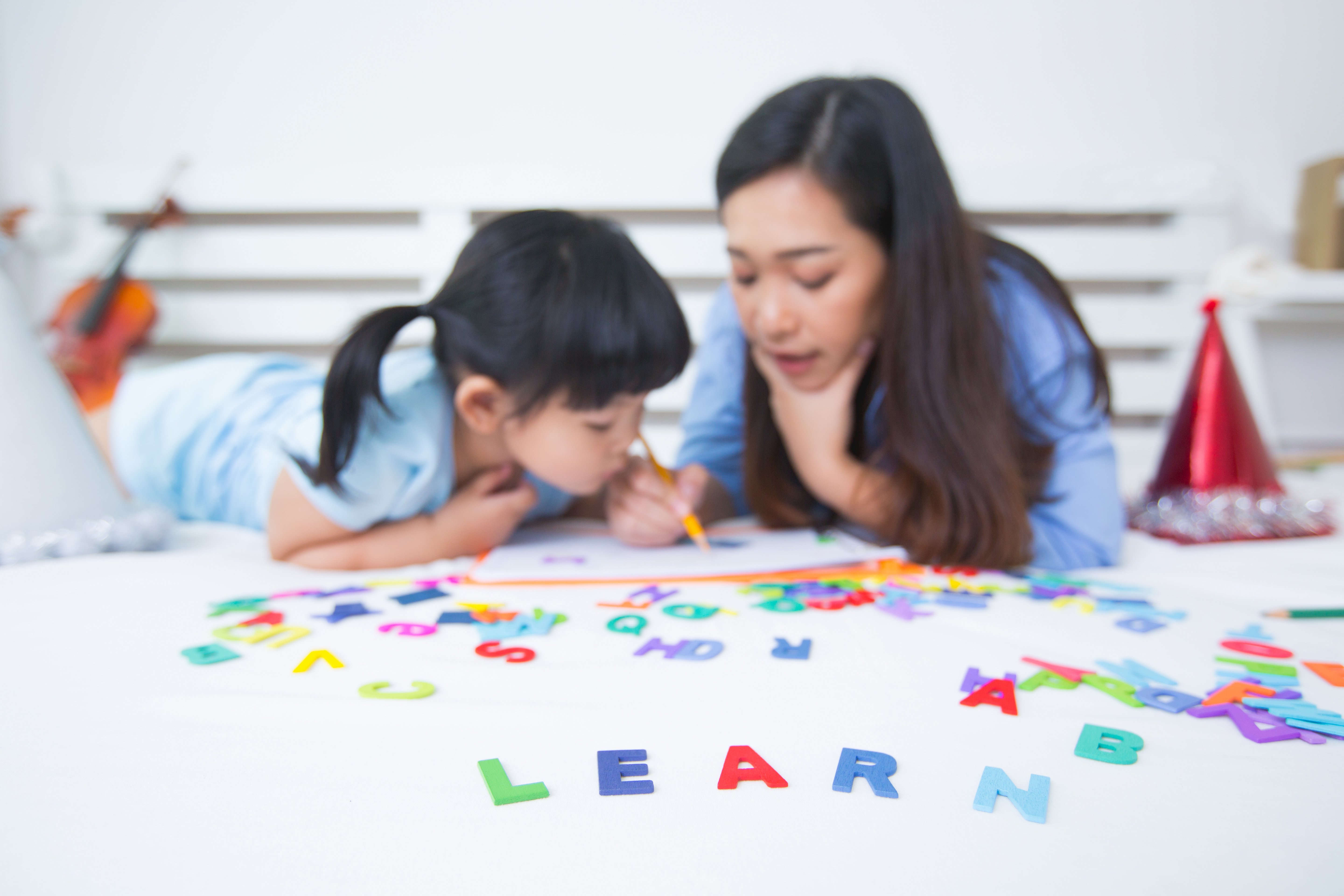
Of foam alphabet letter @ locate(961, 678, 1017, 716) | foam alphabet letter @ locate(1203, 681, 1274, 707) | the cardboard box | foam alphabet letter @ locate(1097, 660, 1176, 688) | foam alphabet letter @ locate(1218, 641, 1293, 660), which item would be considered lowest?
foam alphabet letter @ locate(1218, 641, 1293, 660)

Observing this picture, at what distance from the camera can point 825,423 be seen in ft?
3.26

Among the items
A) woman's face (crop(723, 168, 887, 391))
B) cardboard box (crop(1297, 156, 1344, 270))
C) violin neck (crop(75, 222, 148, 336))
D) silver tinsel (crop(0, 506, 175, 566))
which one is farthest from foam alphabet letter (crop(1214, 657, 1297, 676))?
violin neck (crop(75, 222, 148, 336))

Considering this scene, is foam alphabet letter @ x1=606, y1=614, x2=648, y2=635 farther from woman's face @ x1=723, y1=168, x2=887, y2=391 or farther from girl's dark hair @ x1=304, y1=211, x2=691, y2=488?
woman's face @ x1=723, y1=168, x2=887, y2=391

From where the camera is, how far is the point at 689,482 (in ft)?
3.68

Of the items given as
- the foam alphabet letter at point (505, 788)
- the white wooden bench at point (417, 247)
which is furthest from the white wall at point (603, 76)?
the foam alphabet letter at point (505, 788)

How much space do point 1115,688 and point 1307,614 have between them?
1.02 ft

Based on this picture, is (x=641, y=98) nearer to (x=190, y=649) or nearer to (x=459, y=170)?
(x=459, y=170)

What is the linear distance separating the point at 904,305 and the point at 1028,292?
0.74 feet

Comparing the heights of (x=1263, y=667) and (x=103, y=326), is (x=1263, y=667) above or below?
below

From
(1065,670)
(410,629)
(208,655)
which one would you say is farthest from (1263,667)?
(208,655)

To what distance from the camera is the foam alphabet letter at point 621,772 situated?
16.3 inches

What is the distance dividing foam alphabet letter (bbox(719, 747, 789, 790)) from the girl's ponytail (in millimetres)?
562

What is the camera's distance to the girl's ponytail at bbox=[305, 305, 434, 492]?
816 millimetres

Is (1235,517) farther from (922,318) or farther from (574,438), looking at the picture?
(574,438)
